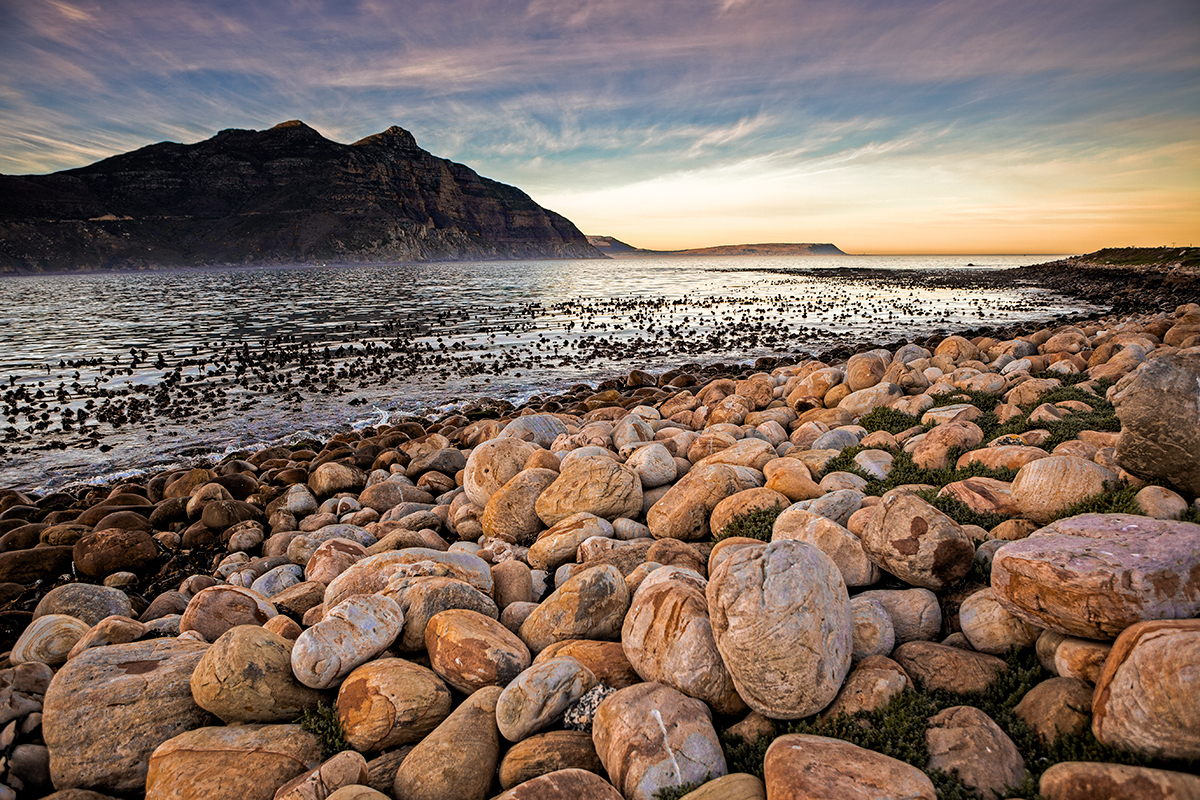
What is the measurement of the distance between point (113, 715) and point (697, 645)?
4.35m

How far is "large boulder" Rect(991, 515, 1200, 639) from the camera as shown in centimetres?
329

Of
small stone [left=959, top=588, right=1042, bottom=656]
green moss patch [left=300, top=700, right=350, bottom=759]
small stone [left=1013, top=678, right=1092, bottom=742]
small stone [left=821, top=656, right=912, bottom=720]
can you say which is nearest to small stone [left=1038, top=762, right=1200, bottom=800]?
small stone [left=1013, top=678, right=1092, bottom=742]

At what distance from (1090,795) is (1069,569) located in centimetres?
129

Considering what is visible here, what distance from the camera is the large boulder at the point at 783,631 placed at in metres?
3.64

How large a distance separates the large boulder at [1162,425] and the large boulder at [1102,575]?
2101 mm

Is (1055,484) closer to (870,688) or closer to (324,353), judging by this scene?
(870,688)

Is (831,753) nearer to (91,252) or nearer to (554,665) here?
(554,665)

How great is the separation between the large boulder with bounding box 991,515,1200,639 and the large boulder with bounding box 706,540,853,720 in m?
1.19

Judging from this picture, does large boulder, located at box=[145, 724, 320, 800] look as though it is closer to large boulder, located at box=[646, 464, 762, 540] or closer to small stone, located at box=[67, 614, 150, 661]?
small stone, located at box=[67, 614, 150, 661]

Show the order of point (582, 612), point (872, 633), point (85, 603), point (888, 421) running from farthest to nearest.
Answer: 1. point (888, 421)
2. point (85, 603)
3. point (582, 612)
4. point (872, 633)

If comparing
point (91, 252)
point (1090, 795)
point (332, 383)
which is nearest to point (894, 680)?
point (1090, 795)

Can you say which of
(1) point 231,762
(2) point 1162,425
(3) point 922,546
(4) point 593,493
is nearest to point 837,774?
(3) point 922,546

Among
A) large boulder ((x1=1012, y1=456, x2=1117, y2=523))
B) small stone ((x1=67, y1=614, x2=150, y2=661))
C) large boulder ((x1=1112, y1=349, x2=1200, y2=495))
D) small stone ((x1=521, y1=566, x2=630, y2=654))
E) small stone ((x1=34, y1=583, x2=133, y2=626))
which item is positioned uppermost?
large boulder ((x1=1112, y1=349, x2=1200, y2=495))

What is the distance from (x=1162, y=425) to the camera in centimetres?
521
